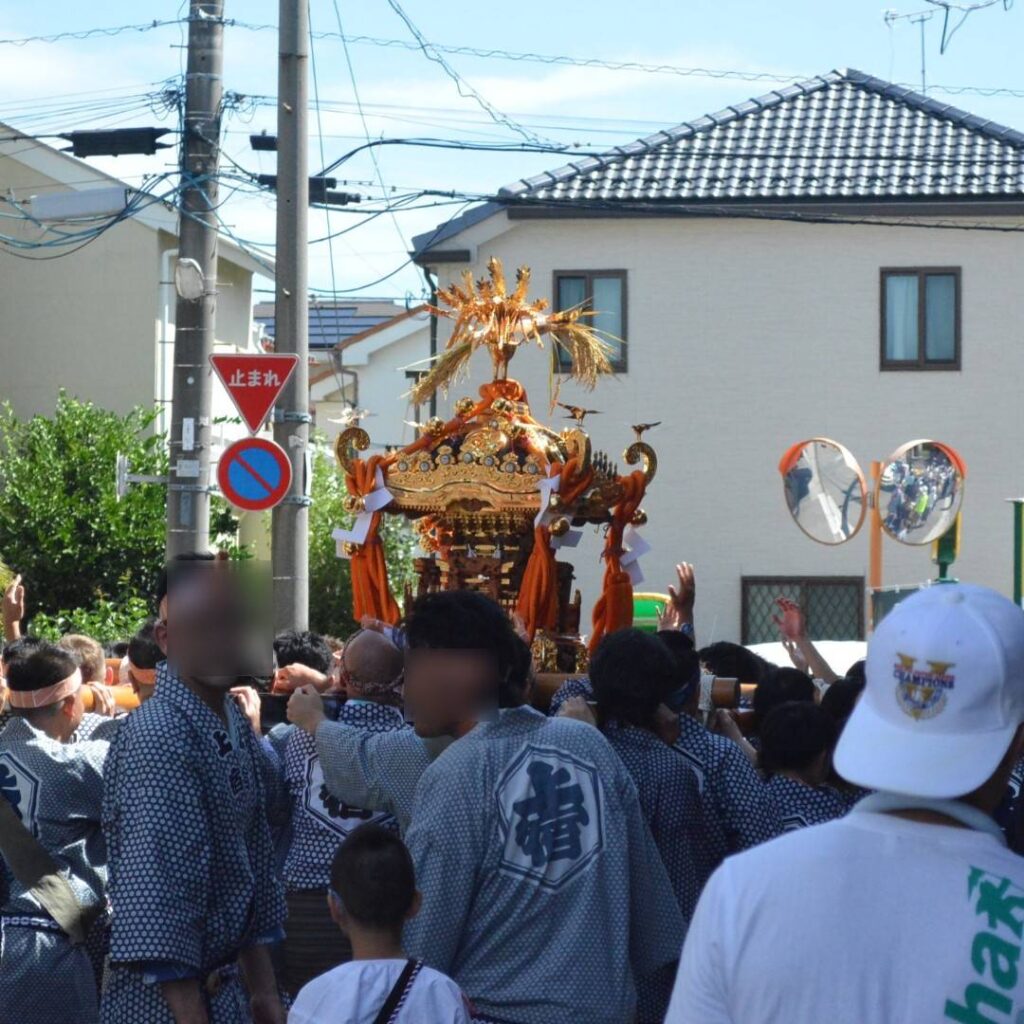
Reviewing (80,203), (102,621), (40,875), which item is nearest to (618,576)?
(40,875)

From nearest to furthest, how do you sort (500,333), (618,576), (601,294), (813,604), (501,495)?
(501,495)
(618,576)
(500,333)
(813,604)
(601,294)

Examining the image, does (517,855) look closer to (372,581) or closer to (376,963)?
(376,963)

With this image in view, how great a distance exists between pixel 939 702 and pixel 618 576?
24.9 feet

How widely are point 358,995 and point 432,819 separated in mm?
376

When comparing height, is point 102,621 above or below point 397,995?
below

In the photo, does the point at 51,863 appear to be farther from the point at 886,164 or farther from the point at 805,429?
the point at 886,164

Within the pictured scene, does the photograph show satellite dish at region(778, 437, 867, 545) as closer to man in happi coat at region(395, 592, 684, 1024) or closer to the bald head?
the bald head

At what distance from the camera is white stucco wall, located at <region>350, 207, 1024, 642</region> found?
21.3 metres

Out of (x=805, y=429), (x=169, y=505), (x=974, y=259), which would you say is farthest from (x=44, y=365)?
(x=169, y=505)

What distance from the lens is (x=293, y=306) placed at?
37.1 feet

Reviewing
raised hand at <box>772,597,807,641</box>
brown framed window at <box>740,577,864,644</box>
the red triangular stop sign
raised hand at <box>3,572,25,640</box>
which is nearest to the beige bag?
raised hand at <box>3,572,25,640</box>

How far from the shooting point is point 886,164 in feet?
72.1

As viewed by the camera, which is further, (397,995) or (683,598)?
(683,598)

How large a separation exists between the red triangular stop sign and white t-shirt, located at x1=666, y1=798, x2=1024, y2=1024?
8.67m
